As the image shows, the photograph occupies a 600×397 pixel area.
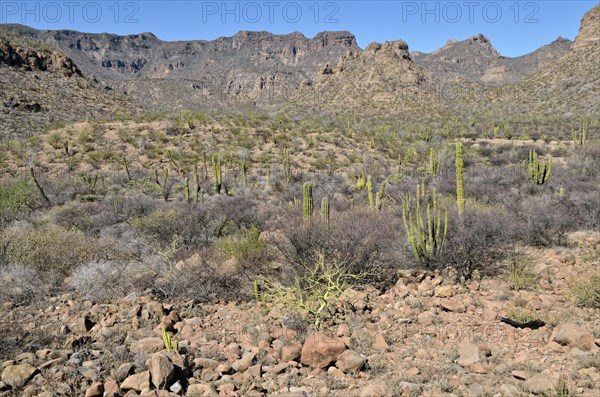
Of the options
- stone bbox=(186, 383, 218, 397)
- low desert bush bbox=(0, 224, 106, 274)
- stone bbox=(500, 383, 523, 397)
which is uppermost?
low desert bush bbox=(0, 224, 106, 274)

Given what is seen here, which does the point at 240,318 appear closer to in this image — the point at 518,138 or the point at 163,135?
the point at 163,135

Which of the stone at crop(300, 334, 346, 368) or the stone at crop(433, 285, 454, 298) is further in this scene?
the stone at crop(433, 285, 454, 298)

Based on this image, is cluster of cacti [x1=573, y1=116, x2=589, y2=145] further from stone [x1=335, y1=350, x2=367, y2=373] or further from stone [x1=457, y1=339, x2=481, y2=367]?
stone [x1=335, y1=350, x2=367, y2=373]

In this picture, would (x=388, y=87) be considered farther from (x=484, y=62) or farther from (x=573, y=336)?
(x=484, y=62)

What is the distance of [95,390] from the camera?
361cm

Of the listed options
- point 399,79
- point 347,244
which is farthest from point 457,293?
point 399,79

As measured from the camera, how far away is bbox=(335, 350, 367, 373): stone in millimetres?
4012

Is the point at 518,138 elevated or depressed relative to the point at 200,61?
depressed

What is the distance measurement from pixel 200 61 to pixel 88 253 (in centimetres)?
16551

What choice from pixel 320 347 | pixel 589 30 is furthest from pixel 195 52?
pixel 320 347

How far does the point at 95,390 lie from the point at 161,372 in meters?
0.57

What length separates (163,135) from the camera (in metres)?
24.9

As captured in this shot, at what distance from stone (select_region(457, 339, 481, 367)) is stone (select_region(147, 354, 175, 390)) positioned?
2.80 metres

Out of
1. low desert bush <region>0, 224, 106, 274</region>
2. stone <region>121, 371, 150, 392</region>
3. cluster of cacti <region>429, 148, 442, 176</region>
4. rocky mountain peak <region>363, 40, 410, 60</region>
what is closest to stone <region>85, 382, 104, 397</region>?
stone <region>121, 371, 150, 392</region>
